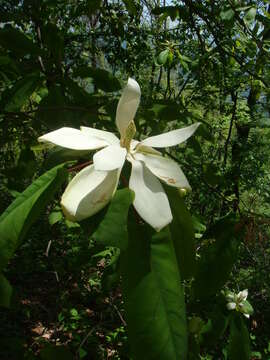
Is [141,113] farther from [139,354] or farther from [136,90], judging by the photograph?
[139,354]

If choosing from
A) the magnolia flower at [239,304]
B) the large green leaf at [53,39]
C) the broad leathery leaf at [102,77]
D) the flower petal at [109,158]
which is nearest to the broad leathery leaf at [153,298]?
the flower petal at [109,158]

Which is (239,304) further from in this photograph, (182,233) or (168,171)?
(168,171)

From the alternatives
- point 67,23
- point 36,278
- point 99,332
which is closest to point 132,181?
point 99,332

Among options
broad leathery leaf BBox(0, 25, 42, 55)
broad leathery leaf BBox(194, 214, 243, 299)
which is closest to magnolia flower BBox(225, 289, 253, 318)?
broad leathery leaf BBox(194, 214, 243, 299)

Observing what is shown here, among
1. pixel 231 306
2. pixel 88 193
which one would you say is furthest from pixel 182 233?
pixel 231 306

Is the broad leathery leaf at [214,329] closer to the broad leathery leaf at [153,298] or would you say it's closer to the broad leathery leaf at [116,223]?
the broad leathery leaf at [153,298]

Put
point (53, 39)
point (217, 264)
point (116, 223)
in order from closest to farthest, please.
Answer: point (116, 223) < point (217, 264) < point (53, 39)
